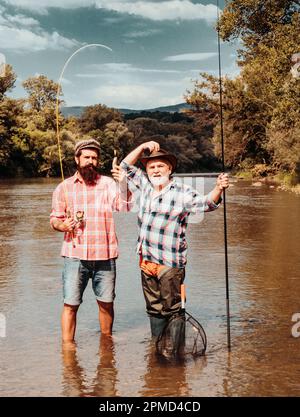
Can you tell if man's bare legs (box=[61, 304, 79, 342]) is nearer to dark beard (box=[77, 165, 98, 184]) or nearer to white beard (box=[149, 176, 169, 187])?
dark beard (box=[77, 165, 98, 184])

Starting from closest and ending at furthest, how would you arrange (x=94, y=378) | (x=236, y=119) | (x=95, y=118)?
(x=94, y=378) → (x=236, y=119) → (x=95, y=118)

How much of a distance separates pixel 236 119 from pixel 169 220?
42.0 m

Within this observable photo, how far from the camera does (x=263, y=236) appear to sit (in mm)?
14398

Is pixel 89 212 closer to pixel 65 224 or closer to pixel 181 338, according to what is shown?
pixel 65 224

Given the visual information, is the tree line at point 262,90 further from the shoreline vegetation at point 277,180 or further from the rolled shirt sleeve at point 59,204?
the rolled shirt sleeve at point 59,204

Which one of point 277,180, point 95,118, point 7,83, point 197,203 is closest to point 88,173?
point 197,203

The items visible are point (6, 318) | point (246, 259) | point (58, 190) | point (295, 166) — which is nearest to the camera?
point (58, 190)

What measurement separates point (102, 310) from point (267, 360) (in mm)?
1613

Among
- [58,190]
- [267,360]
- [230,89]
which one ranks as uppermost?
[230,89]

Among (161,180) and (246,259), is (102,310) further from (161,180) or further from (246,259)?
(246,259)

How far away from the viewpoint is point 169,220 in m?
5.40

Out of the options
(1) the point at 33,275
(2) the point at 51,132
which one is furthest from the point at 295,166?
(2) the point at 51,132

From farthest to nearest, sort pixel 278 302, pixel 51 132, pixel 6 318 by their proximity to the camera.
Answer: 1. pixel 51 132
2. pixel 278 302
3. pixel 6 318

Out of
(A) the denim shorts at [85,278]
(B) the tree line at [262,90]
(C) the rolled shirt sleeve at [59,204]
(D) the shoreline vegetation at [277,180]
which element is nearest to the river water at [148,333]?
(A) the denim shorts at [85,278]
